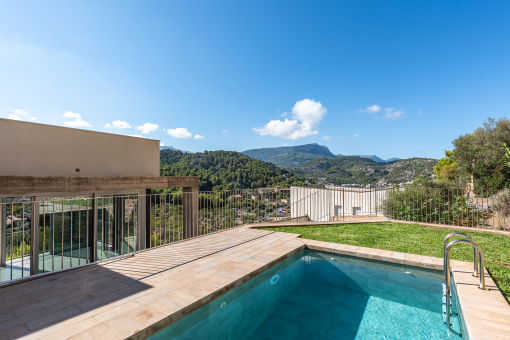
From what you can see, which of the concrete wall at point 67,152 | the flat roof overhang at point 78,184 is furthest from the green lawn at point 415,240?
the concrete wall at point 67,152

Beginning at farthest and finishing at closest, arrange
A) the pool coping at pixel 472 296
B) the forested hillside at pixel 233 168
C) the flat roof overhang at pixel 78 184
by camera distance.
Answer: the forested hillside at pixel 233 168 → the flat roof overhang at pixel 78 184 → the pool coping at pixel 472 296

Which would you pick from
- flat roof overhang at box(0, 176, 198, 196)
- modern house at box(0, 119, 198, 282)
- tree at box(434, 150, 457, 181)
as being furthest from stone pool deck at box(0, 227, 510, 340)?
tree at box(434, 150, 457, 181)

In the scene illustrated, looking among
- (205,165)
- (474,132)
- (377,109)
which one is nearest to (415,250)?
(474,132)

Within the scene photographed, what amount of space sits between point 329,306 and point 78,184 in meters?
6.11

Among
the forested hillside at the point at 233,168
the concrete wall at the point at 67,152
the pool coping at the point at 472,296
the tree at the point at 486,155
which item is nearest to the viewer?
the pool coping at the point at 472,296

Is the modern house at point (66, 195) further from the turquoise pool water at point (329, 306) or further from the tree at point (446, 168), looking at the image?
the tree at point (446, 168)

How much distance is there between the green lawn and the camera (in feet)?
13.3

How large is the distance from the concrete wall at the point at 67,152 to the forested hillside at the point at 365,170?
30.4m

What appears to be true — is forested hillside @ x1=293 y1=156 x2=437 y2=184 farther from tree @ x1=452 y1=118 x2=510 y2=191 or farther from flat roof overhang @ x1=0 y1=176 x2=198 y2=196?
flat roof overhang @ x1=0 y1=176 x2=198 y2=196

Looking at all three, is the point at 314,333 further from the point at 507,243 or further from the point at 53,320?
the point at 507,243

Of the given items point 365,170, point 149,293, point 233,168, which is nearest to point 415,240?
point 149,293

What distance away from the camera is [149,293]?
2.97 m

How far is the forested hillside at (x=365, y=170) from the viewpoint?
33.3 meters

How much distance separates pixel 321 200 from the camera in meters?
15.3
